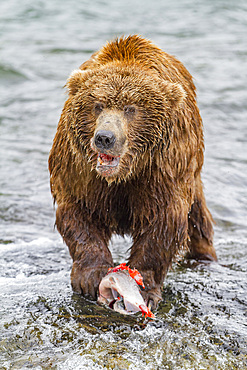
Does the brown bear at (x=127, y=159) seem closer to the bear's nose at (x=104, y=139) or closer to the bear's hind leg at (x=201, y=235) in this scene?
the bear's nose at (x=104, y=139)

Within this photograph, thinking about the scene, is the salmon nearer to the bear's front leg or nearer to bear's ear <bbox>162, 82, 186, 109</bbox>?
the bear's front leg

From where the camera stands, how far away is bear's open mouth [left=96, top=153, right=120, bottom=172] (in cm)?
435

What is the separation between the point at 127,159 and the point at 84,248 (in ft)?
3.11

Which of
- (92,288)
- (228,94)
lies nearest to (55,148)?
(92,288)

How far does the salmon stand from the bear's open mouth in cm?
89

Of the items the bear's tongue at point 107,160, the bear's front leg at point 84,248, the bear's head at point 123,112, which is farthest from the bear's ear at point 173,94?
the bear's front leg at point 84,248

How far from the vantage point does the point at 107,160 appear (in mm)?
4418

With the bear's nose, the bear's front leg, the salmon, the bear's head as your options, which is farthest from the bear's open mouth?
the salmon

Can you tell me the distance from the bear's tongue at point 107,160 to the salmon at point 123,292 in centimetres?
90

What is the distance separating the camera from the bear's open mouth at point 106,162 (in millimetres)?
4348

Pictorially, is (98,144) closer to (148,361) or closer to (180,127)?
(180,127)

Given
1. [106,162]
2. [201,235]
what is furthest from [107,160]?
[201,235]

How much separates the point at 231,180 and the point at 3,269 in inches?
171

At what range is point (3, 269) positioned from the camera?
552 centimetres
